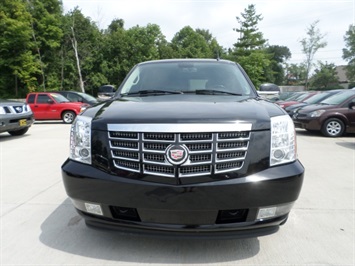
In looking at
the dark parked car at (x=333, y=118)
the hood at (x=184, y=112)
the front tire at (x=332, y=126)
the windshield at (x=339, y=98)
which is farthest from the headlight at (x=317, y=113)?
the hood at (x=184, y=112)

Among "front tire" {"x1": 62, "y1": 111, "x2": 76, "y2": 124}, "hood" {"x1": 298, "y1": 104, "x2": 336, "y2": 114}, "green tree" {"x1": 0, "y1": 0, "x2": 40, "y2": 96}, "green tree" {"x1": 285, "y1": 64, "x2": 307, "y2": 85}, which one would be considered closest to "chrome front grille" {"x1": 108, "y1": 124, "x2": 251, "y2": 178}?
"hood" {"x1": 298, "y1": 104, "x2": 336, "y2": 114}

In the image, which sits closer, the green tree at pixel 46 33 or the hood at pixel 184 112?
the hood at pixel 184 112

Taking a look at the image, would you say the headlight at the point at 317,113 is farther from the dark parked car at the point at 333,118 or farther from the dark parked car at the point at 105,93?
the dark parked car at the point at 105,93

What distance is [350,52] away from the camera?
54.8m

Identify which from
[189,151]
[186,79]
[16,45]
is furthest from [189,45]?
[189,151]

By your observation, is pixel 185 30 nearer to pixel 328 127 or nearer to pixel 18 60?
pixel 18 60

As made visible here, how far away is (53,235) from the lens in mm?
3107

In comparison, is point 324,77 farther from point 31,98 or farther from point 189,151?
point 189,151

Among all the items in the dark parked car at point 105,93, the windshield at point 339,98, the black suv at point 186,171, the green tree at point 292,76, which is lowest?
the green tree at point 292,76

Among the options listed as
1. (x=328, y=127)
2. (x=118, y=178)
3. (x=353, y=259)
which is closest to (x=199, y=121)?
(x=118, y=178)

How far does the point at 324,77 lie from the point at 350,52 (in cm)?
632

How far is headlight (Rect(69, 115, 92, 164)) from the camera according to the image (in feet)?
8.57

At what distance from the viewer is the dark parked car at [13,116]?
903cm

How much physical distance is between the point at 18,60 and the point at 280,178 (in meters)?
34.3
